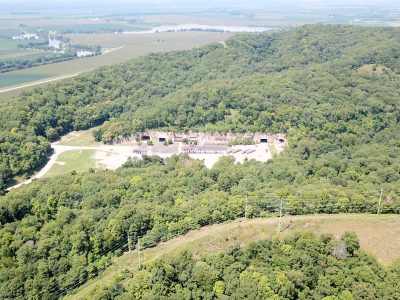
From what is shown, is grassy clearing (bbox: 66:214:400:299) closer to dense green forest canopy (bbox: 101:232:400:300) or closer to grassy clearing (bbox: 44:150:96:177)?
dense green forest canopy (bbox: 101:232:400:300)

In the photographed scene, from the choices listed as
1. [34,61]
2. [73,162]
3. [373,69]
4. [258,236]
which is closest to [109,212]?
[258,236]

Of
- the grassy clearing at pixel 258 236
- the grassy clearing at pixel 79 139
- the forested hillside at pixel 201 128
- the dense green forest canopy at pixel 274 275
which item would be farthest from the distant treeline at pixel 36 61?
the dense green forest canopy at pixel 274 275

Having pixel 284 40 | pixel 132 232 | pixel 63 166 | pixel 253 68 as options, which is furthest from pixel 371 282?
pixel 284 40

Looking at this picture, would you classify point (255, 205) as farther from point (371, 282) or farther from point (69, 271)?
point (69, 271)

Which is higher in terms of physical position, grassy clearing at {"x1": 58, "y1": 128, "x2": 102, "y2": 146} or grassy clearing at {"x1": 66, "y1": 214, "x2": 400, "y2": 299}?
grassy clearing at {"x1": 66, "y1": 214, "x2": 400, "y2": 299}

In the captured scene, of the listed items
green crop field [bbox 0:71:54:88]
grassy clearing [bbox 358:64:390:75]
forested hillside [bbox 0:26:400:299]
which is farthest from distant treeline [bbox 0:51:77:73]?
grassy clearing [bbox 358:64:390:75]

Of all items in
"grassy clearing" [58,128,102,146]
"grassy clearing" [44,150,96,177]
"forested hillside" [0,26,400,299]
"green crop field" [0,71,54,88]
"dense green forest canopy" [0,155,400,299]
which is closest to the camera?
"dense green forest canopy" [0,155,400,299]
